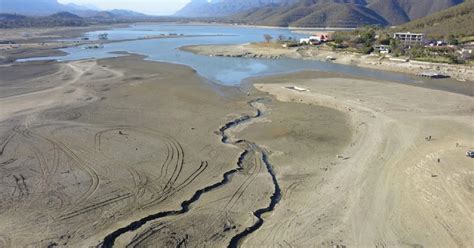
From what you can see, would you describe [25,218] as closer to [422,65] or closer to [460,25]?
[422,65]

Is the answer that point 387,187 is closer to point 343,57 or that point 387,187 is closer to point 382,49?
point 343,57

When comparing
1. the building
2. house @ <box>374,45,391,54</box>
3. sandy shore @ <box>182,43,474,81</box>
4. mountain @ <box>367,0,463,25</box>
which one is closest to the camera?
sandy shore @ <box>182,43,474,81</box>

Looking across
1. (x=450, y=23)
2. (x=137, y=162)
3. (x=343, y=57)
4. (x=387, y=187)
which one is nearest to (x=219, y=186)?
(x=137, y=162)

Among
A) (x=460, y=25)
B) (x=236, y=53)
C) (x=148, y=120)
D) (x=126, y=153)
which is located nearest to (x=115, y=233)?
(x=126, y=153)

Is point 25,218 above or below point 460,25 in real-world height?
below

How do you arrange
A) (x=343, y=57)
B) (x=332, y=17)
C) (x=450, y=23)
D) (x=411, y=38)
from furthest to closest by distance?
1. (x=332, y=17)
2. (x=450, y=23)
3. (x=411, y=38)
4. (x=343, y=57)

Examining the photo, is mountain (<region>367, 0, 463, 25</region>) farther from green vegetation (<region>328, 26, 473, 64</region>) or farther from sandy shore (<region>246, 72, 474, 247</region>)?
sandy shore (<region>246, 72, 474, 247</region>)

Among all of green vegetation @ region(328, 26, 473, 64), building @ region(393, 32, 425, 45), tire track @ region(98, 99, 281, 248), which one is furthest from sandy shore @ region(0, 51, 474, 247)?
building @ region(393, 32, 425, 45)
